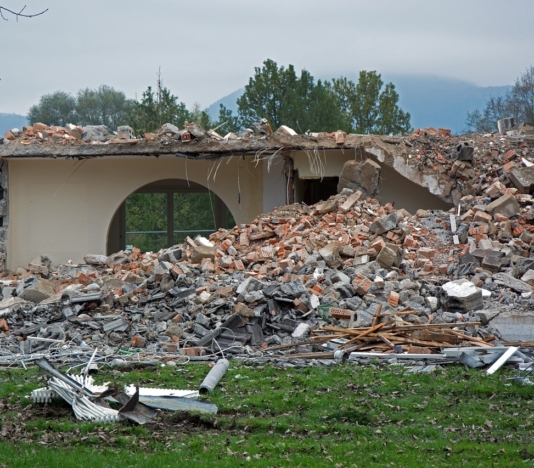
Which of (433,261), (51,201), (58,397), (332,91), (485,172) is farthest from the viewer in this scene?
(332,91)

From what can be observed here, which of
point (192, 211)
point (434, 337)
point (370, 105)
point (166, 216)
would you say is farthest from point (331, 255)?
point (370, 105)

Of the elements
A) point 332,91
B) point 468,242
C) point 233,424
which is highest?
point 332,91

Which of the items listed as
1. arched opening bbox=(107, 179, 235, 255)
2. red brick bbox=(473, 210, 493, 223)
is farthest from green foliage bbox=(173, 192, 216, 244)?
red brick bbox=(473, 210, 493, 223)

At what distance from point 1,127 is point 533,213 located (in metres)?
80.6

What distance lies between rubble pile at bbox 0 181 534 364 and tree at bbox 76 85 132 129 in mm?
33585

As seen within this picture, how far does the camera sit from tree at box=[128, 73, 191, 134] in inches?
1080

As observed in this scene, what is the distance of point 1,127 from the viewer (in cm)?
8612

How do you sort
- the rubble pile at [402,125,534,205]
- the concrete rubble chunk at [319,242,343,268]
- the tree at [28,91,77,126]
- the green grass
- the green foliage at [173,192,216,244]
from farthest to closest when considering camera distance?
the tree at [28,91,77,126], the green foliage at [173,192,216,244], the rubble pile at [402,125,534,205], the concrete rubble chunk at [319,242,343,268], the green grass

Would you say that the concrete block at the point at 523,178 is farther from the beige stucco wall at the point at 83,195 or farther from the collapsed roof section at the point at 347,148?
the beige stucco wall at the point at 83,195

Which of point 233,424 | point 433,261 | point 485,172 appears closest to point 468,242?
point 433,261

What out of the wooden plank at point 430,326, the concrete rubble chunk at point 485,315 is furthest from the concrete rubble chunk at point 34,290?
the concrete rubble chunk at point 485,315

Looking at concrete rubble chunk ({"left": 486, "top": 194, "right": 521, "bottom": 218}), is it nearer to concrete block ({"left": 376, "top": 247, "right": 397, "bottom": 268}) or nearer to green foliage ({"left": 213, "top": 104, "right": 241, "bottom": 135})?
concrete block ({"left": 376, "top": 247, "right": 397, "bottom": 268})

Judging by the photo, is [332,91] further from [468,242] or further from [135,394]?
[135,394]

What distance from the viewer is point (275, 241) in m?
13.9
